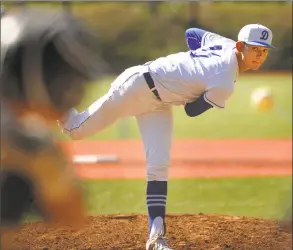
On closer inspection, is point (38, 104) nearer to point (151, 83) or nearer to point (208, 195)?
point (151, 83)

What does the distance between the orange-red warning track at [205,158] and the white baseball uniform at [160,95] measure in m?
2.49

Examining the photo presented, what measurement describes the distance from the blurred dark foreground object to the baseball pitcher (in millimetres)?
1240

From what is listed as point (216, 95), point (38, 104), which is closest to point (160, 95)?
point (216, 95)

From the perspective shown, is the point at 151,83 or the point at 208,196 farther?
the point at 208,196

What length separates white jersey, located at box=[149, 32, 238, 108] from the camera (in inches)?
131

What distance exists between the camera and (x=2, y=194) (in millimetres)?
2088

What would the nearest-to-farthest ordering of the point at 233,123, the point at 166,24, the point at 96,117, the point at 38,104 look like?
the point at 38,104 < the point at 96,117 < the point at 233,123 < the point at 166,24

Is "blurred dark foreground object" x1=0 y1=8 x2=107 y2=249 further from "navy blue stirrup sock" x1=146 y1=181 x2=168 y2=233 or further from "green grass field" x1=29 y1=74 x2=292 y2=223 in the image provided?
"navy blue stirrup sock" x1=146 y1=181 x2=168 y2=233

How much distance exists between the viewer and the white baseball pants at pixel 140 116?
3.50m

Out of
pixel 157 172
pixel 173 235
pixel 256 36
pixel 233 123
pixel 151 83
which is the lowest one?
pixel 173 235

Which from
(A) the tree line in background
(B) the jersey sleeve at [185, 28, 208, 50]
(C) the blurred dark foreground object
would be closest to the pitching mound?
(B) the jersey sleeve at [185, 28, 208, 50]

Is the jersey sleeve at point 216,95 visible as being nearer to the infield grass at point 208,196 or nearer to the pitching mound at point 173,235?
the pitching mound at point 173,235

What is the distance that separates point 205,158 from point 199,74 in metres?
4.44

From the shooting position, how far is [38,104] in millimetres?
2070
